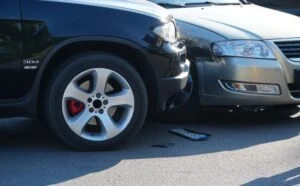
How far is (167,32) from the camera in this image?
531 cm

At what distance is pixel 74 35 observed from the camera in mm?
4941

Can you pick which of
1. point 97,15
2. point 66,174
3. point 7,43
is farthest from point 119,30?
point 66,174

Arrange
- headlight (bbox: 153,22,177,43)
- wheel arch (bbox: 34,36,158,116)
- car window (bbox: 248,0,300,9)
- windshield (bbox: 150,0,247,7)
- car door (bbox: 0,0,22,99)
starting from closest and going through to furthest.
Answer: car door (bbox: 0,0,22,99) → wheel arch (bbox: 34,36,158,116) → headlight (bbox: 153,22,177,43) → windshield (bbox: 150,0,247,7) → car window (bbox: 248,0,300,9)

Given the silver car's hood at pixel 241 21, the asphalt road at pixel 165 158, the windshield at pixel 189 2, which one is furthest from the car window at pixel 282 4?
the asphalt road at pixel 165 158

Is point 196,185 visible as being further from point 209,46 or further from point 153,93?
point 209,46

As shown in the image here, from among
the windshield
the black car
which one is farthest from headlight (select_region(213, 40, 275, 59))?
the windshield

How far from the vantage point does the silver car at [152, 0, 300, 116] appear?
19.5 ft

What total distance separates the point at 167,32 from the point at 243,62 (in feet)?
3.27

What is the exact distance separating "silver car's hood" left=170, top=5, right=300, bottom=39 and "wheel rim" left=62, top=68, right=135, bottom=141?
1431 mm

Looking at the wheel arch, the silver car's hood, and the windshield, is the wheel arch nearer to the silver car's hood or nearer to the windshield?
the silver car's hood

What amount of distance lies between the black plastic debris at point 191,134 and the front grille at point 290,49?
1160 mm

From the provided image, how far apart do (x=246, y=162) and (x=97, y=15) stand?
5.58 feet

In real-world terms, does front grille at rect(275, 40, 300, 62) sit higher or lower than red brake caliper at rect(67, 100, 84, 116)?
higher

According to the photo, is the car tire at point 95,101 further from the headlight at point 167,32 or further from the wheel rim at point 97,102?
the headlight at point 167,32
